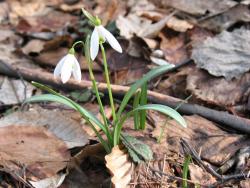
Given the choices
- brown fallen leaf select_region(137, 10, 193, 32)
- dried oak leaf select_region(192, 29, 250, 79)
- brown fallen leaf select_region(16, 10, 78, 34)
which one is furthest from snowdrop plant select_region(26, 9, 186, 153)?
brown fallen leaf select_region(16, 10, 78, 34)

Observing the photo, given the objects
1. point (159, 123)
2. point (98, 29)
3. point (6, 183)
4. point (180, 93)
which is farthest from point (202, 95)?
point (6, 183)

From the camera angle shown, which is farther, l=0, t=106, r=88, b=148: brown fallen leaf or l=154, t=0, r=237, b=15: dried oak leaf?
l=154, t=0, r=237, b=15: dried oak leaf

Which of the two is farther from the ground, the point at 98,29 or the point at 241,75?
the point at 98,29

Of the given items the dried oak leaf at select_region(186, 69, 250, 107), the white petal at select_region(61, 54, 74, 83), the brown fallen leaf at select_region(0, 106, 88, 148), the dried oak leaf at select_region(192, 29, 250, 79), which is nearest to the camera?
the white petal at select_region(61, 54, 74, 83)

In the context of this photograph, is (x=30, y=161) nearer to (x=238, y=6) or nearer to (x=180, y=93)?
(x=180, y=93)

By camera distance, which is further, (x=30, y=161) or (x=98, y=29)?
(x=30, y=161)

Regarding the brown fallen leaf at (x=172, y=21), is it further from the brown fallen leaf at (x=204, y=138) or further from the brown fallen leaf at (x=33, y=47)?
the brown fallen leaf at (x=204, y=138)

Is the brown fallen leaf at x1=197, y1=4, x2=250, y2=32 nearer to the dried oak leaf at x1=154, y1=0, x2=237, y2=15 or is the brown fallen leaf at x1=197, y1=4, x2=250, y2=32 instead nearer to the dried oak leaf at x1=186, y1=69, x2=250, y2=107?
the dried oak leaf at x1=154, y1=0, x2=237, y2=15

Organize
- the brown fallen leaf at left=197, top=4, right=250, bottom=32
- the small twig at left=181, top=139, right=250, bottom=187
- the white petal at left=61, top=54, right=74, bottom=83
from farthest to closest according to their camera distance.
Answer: the brown fallen leaf at left=197, top=4, right=250, bottom=32 < the small twig at left=181, top=139, right=250, bottom=187 < the white petal at left=61, top=54, right=74, bottom=83
